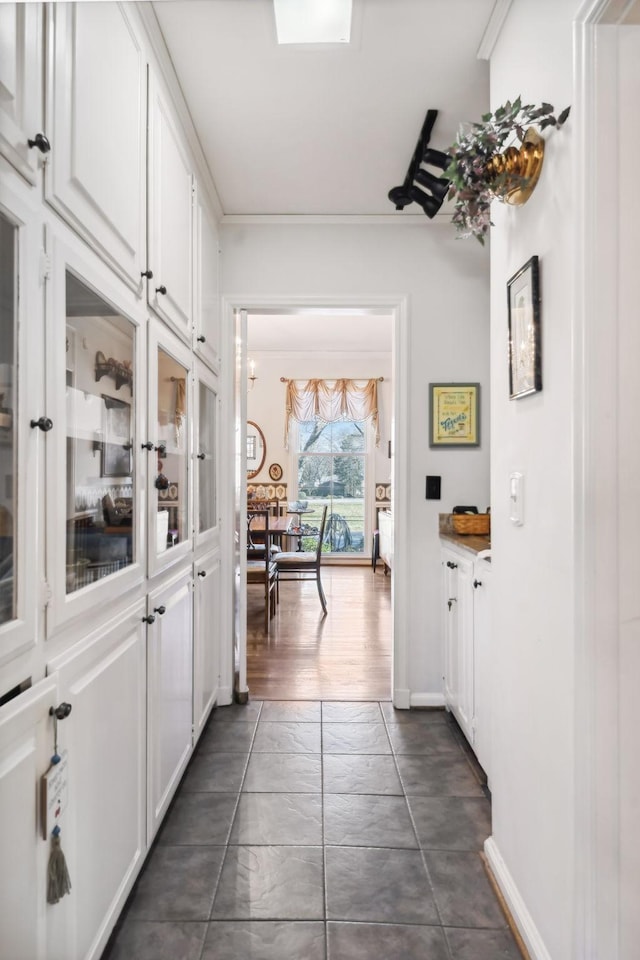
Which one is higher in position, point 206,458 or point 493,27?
point 493,27

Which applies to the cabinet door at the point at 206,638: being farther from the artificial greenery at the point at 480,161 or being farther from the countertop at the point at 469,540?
the artificial greenery at the point at 480,161

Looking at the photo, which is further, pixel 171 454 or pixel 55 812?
pixel 171 454

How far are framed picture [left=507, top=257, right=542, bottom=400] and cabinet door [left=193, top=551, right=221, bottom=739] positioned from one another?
151 cm

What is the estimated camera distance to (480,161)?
132 centimetres

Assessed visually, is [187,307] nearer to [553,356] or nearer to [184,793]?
[553,356]

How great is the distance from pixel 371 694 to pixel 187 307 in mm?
2203

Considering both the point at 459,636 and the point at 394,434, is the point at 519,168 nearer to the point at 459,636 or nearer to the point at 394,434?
the point at 394,434

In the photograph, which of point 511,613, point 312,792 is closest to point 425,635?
point 312,792

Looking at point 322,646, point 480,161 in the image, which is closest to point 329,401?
point 322,646

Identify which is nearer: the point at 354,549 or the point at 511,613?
the point at 511,613

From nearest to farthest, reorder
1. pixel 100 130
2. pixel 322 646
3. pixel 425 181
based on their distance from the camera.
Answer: pixel 100 130
pixel 425 181
pixel 322 646

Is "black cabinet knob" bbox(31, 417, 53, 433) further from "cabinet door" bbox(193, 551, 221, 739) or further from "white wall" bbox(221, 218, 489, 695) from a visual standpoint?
"white wall" bbox(221, 218, 489, 695)

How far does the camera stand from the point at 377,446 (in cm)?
720

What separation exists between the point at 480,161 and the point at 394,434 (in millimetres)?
1575
